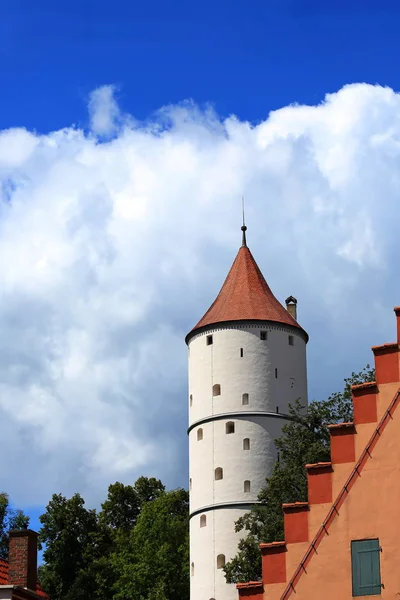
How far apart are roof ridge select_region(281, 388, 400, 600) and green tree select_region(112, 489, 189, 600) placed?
193 ft

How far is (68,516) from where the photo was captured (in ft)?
304

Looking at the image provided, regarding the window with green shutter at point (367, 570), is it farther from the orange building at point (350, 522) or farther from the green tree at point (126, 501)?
the green tree at point (126, 501)

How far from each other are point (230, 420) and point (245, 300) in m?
9.31

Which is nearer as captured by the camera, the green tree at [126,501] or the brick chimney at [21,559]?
the brick chimney at [21,559]

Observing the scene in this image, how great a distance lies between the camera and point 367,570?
87.9 feet

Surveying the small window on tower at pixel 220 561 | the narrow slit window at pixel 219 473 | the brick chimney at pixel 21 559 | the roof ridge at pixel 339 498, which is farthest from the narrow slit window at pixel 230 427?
the roof ridge at pixel 339 498

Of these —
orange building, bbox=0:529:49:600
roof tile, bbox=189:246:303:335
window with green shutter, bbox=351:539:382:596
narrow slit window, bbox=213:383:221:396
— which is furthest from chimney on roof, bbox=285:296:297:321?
window with green shutter, bbox=351:539:382:596

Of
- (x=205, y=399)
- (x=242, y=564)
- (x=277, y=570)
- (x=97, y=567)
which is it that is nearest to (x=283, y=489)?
(x=242, y=564)

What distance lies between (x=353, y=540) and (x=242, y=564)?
1520 inches

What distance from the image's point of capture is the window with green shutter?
87.8 ft

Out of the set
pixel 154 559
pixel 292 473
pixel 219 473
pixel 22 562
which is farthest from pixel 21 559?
pixel 154 559

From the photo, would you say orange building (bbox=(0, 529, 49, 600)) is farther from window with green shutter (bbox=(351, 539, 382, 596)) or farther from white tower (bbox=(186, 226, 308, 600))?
white tower (bbox=(186, 226, 308, 600))

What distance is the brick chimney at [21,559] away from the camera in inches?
1446

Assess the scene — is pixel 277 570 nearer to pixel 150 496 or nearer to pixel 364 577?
pixel 364 577
